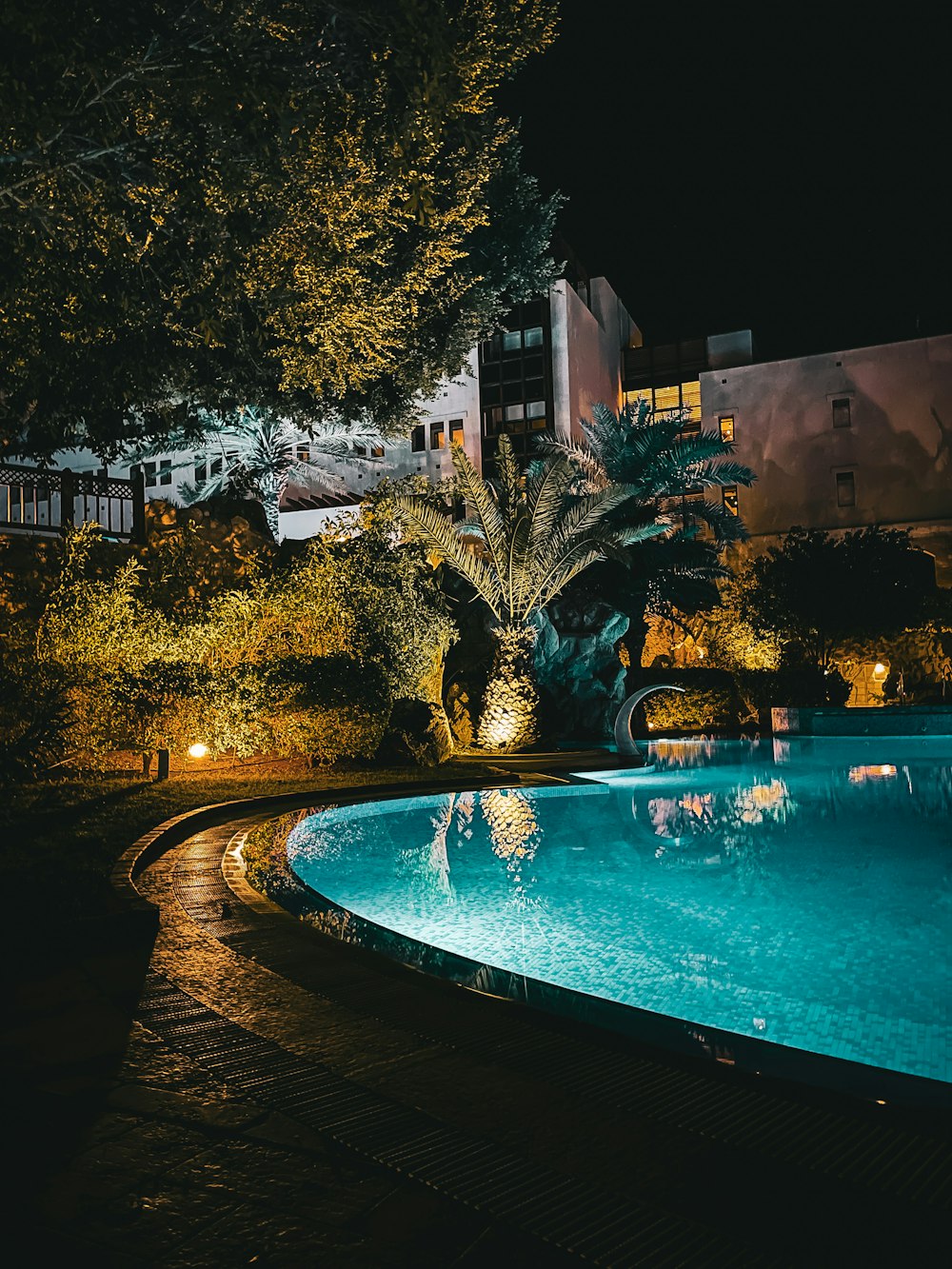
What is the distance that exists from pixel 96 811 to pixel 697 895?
6.08 m

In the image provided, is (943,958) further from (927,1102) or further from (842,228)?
(842,228)

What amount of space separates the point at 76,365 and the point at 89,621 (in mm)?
3436

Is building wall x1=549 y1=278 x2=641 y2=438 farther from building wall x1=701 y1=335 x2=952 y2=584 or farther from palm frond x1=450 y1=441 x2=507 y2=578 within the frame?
palm frond x1=450 y1=441 x2=507 y2=578

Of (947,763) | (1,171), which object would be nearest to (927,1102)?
(1,171)

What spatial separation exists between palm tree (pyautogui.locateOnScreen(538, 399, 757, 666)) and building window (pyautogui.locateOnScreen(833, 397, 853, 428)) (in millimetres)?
12157

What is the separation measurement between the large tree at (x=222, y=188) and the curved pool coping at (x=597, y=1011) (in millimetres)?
5594

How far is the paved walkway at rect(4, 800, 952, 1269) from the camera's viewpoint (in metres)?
2.10

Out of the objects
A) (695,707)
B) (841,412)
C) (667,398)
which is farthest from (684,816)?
(667,398)

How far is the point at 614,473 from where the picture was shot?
2697cm

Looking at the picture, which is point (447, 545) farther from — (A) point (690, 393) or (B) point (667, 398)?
(B) point (667, 398)

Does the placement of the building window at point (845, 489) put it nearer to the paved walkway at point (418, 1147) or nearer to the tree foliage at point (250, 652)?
the tree foliage at point (250, 652)

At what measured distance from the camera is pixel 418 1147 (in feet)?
8.27

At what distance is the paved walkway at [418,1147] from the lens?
2098 mm

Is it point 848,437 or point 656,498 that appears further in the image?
point 848,437
